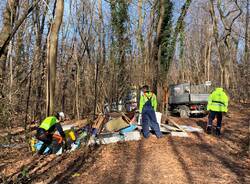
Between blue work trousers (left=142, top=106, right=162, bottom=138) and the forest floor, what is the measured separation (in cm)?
38

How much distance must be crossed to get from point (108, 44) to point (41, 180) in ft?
53.4

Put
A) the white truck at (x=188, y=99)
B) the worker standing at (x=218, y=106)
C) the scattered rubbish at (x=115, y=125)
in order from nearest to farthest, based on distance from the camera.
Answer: the scattered rubbish at (x=115, y=125), the worker standing at (x=218, y=106), the white truck at (x=188, y=99)

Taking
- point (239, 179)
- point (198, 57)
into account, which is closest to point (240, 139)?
point (239, 179)

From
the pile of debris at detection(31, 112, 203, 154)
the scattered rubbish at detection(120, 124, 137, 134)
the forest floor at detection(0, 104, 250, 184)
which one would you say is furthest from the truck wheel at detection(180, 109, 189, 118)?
the scattered rubbish at detection(120, 124, 137, 134)

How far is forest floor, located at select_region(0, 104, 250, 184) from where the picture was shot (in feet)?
25.3

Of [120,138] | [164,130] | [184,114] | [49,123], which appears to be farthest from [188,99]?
[49,123]

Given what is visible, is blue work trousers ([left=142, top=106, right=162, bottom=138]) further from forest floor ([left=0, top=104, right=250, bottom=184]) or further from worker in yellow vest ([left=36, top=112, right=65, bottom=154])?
worker in yellow vest ([left=36, top=112, right=65, bottom=154])

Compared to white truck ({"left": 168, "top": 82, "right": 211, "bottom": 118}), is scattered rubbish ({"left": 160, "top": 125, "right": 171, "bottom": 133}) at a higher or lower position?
lower

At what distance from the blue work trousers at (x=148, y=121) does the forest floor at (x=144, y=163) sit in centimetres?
38

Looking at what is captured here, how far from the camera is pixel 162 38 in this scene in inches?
706

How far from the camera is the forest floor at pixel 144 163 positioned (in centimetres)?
772

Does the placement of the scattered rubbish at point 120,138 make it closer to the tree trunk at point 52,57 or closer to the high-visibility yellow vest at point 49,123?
the high-visibility yellow vest at point 49,123

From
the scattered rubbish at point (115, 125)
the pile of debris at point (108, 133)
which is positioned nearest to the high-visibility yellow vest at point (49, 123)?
the pile of debris at point (108, 133)

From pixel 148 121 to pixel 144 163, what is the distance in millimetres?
2875
